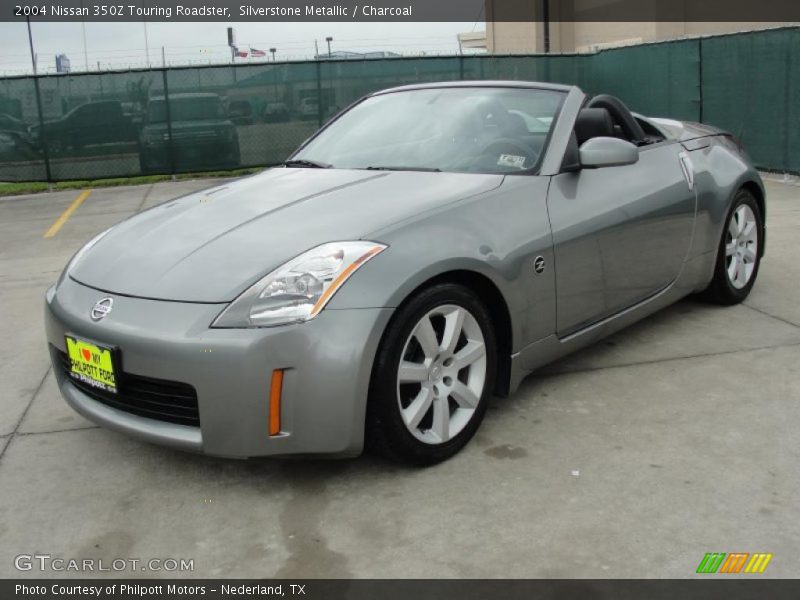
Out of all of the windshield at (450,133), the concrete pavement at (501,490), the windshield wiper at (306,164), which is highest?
the windshield at (450,133)

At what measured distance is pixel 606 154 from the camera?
3756mm

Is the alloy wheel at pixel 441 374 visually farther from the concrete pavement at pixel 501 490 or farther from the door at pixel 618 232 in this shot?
the door at pixel 618 232

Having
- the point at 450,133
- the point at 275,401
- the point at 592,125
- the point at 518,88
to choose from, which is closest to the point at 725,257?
the point at 592,125

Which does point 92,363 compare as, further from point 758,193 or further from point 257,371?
point 758,193

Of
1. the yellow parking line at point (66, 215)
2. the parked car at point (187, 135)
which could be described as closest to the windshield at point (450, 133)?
the yellow parking line at point (66, 215)

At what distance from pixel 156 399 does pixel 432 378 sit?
964 millimetres

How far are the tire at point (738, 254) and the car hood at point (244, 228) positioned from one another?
1955mm

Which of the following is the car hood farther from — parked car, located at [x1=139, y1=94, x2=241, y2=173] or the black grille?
parked car, located at [x1=139, y1=94, x2=241, y2=173]

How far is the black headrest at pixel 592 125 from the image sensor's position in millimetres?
4168

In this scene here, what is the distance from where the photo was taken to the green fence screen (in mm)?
13688

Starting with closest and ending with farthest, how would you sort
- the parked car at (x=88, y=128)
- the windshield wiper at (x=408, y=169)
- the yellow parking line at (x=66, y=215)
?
1. the windshield wiper at (x=408, y=169)
2. the yellow parking line at (x=66, y=215)
3. the parked car at (x=88, y=128)

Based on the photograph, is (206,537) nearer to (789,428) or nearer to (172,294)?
(172,294)

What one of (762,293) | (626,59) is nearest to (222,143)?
(626,59)
